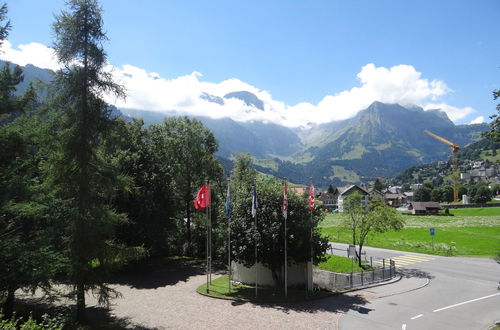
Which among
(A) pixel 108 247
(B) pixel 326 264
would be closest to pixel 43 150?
(A) pixel 108 247

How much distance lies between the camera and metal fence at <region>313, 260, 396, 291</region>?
79.1ft

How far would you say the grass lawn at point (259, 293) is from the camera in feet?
67.7

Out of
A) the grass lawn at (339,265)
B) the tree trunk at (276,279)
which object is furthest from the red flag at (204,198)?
the grass lawn at (339,265)

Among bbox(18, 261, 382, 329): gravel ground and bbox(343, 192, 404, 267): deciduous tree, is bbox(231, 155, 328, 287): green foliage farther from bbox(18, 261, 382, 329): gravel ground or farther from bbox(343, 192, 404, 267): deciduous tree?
bbox(343, 192, 404, 267): deciduous tree

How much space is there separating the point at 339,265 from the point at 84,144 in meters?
24.7

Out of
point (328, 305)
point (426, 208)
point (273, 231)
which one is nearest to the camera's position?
point (328, 305)

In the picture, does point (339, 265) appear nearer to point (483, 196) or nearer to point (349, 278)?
point (349, 278)

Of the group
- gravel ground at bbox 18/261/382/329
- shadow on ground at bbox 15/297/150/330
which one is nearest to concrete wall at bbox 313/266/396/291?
gravel ground at bbox 18/261/382/329

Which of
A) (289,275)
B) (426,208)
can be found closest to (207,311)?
(289,275)

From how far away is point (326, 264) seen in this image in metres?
30.7

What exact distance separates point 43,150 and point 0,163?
6.01 feet

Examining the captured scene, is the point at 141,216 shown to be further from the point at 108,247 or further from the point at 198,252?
the point at 108,247

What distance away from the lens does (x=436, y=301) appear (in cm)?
2055

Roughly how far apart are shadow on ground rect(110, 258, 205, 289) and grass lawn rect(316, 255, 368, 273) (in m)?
11.2
